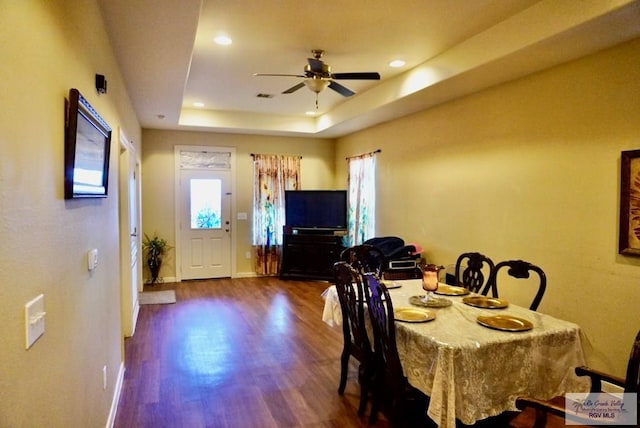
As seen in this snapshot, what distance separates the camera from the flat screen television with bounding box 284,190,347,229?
Answer: 6.99 m

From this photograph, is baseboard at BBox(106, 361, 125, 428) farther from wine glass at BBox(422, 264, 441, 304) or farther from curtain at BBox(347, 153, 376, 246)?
curtain at BBox(347, 153, 376, 246)

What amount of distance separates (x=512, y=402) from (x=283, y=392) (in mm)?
1689

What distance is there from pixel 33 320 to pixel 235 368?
2.58m

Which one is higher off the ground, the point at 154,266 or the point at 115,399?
the point at 154,266

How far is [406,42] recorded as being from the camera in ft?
12.1

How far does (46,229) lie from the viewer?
1.30m

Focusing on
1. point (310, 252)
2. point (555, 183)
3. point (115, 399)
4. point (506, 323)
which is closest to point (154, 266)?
point (310, 252)

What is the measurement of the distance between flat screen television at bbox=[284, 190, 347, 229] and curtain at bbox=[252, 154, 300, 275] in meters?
0.32

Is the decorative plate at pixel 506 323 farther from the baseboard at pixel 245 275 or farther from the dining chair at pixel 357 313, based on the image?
the baseboard at pixel 245 275

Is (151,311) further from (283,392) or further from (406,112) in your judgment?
(406,112)

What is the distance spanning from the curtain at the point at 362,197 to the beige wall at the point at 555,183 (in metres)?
1.49

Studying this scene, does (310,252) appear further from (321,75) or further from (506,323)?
(506,323)

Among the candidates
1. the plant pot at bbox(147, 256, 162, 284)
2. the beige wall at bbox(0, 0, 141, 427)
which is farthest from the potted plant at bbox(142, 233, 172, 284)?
the beige wall at bbox(0, 0, 141, 427)

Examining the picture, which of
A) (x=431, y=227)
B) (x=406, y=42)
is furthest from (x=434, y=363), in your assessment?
(x=431, y=227)
